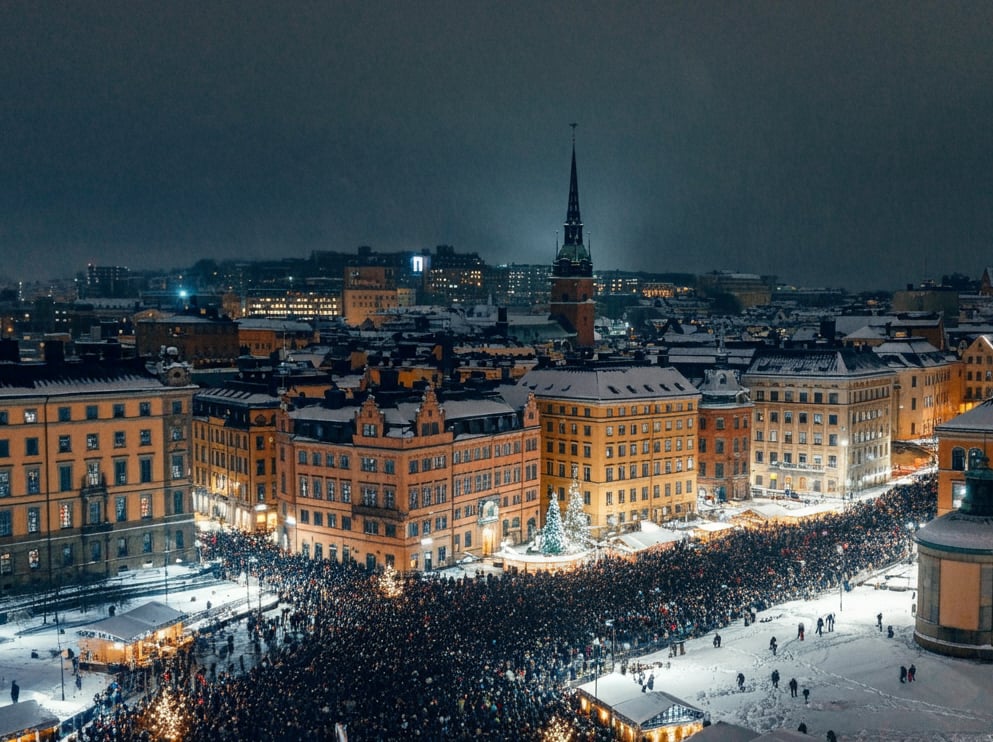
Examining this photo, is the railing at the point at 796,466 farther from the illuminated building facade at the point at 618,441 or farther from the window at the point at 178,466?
the window at the point at 178,466

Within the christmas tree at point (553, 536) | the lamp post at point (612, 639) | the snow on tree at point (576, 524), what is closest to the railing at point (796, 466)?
the snow on tree at point (576, 524)

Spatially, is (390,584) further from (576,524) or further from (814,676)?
(814,676)

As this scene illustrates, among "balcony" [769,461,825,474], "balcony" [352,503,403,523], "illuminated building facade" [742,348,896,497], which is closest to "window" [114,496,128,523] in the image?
"balcony" [352,503,403,523]

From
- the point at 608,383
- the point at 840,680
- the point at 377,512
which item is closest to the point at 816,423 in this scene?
the point at 608,383

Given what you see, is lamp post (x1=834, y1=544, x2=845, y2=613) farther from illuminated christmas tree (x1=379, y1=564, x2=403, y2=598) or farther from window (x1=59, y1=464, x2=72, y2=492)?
window (x1=59, y1=464, x2=72, y2=492)

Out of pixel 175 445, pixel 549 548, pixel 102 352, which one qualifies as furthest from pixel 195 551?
pixel 549 548

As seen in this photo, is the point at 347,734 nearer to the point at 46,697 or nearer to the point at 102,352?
the point at 46,697
